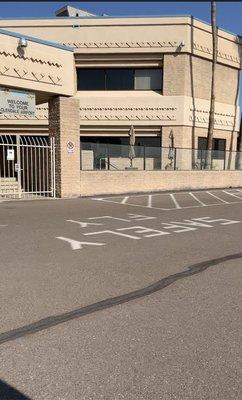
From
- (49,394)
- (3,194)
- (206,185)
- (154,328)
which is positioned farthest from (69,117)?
(49,394)

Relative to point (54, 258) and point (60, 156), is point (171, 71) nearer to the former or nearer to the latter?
point (60, 156)

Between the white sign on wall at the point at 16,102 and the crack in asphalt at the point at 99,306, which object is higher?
the white sign on wall at the point at 16,102

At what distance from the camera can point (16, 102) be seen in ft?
54.5

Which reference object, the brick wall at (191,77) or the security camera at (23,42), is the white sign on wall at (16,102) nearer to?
the security camera at (23,42)

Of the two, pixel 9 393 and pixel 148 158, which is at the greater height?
pixel 148 158

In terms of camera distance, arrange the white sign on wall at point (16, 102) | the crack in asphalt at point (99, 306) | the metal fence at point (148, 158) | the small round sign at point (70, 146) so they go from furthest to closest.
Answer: the metal fence at point (148, 158), the small round sign at point (70, 146), the white sign on wall at point (16, 102), the crack in asphalt at point (99, 306)

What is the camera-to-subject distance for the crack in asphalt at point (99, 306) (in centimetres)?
416

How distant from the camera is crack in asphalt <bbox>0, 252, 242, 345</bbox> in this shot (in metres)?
4.16

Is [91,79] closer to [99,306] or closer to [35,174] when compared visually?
[35,174]

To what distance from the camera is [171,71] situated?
90.9ft

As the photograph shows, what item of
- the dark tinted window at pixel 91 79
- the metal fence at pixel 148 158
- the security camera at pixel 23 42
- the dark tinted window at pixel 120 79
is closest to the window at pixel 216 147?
the metal fence at pixel 148 158

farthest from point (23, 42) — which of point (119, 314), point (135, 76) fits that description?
point (135, 76)

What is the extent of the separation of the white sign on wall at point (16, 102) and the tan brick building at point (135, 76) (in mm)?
9211

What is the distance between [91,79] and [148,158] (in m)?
9.31
